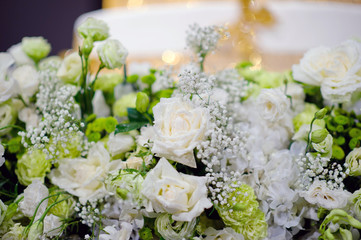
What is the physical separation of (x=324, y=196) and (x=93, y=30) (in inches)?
22.2

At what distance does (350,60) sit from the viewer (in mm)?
684

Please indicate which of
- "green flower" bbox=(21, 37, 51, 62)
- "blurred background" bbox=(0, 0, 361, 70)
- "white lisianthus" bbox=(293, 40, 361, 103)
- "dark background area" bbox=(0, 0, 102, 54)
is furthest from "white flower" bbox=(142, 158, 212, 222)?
"dark background area" bbox=(0, 0, 102, 54)

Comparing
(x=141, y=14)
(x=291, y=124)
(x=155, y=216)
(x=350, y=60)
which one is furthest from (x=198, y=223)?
(x=141, y=14)

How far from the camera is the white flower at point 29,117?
760mm

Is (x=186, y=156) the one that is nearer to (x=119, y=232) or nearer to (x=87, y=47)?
(x=119, y=232)

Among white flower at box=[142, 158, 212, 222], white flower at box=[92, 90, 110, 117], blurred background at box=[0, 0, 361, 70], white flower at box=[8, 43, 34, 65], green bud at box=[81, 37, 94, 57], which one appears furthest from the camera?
blurred background at box=[0, 0, 361, 70]

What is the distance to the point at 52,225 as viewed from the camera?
2.04ft

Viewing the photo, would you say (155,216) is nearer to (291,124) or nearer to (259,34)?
(291,124)

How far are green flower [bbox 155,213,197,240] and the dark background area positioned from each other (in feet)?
10.2

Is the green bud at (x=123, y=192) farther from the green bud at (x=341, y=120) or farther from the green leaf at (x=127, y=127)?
the green bud at (x=341, y=120)

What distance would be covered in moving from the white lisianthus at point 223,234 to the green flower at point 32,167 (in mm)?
342

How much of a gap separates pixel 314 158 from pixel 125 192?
0.35 metres

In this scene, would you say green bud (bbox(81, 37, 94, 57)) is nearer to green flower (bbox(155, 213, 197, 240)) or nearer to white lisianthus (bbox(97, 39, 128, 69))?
white lisianthus (bbox(97, 39, 128, 69))

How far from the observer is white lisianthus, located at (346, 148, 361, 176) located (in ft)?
1.96
